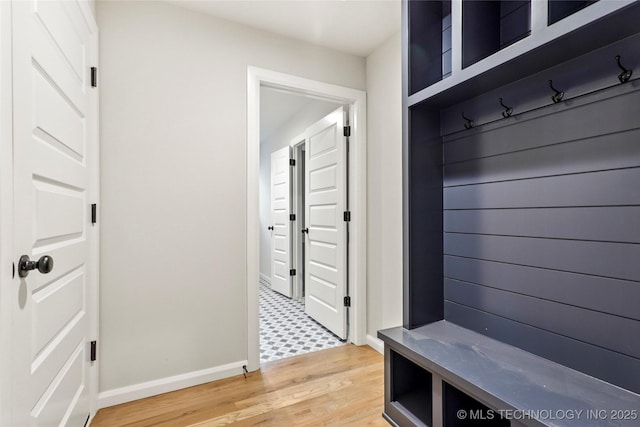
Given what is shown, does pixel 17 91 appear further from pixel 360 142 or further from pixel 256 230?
pixel 360 142

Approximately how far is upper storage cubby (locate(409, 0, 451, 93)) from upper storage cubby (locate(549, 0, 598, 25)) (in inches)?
23.4

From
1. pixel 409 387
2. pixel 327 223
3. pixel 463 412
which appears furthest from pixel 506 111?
pixel 327 223

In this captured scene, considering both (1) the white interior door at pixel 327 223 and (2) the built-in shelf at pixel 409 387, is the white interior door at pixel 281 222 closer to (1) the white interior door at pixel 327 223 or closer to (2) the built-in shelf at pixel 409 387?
(1) the white interior door at pixel 327 223

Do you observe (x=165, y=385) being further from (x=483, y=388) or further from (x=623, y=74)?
(x=623, y=74)

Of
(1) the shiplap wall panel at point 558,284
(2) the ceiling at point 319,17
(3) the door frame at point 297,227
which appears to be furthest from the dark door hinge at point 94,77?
(3) the door frame at point 297,227

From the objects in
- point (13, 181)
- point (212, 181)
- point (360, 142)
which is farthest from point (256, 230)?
point (13, 181)

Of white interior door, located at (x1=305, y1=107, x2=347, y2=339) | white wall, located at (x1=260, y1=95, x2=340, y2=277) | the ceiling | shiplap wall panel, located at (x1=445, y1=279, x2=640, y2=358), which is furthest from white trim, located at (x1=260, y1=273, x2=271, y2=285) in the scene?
shiplap wall panel, located at (x1=445, y1=279, x2=640, y2=358)

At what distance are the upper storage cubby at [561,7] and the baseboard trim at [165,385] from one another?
8.11 feet

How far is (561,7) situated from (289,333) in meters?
2.88

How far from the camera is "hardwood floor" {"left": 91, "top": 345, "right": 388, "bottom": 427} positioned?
1669 millimetres

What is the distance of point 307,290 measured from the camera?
11.2 ft

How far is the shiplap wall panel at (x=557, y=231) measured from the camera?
3.38ft

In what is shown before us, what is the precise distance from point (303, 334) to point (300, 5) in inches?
105

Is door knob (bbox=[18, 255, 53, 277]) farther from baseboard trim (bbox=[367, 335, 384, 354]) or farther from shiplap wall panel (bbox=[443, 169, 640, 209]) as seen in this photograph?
baseboard trim (bbox=[367, 335, 384, 354])
